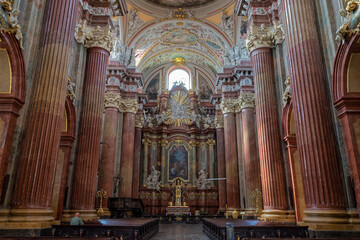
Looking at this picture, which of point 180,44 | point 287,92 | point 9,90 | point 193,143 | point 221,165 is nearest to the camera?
point 9,90

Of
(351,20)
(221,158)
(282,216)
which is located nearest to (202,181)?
(221,158)

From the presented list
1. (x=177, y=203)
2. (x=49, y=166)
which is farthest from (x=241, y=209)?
(x=49, y=166)

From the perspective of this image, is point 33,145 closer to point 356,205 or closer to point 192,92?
point 356,205

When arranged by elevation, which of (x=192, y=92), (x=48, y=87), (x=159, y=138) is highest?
(x=192, y=92)

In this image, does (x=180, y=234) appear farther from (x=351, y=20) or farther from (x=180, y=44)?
(x=180, y=44)

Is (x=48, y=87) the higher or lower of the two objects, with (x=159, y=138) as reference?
lower

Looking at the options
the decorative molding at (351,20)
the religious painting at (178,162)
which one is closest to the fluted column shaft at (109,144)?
the religious painting at (178,162)

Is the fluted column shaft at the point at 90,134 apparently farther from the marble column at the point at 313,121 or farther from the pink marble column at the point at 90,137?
the marble column at the point at 313,121

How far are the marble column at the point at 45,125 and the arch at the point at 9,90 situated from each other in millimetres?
321

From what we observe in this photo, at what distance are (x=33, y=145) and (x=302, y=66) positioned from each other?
6631mm

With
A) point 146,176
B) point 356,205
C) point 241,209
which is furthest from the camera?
point 146,176

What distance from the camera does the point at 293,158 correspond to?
382 inches

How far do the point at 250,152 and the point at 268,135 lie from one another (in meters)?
5.67

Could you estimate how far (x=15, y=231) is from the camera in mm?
6004
